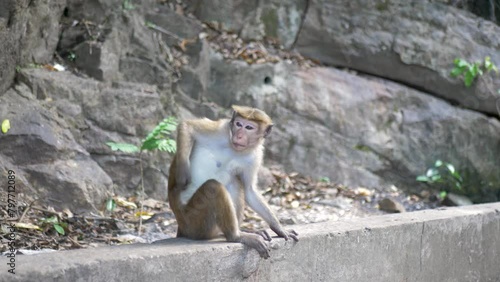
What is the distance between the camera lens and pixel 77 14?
29.3 feet

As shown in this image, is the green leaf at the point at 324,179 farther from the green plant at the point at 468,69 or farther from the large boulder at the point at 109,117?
the green plant at the point at 468,69

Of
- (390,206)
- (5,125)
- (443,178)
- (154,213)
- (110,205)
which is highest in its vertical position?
(5,125)

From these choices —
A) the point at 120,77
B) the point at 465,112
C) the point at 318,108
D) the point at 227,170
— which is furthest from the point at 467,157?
the point at 227,170

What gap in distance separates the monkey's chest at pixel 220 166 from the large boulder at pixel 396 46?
6.91m

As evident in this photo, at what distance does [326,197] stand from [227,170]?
4.77m

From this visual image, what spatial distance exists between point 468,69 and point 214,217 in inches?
313

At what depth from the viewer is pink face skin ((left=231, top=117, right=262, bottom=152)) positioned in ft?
15.0

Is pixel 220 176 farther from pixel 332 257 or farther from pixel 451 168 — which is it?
pixel 451 168

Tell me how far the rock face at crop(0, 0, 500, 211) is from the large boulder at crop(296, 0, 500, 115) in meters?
0.02

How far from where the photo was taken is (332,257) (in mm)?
4871

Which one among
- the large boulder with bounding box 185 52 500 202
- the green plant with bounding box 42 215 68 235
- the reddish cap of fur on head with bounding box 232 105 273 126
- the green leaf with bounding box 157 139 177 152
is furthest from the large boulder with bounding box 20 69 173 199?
the reddish cap of fur on head with bounding box 232 105 273 126

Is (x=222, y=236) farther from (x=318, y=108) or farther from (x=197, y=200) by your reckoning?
(x=318, y=108)

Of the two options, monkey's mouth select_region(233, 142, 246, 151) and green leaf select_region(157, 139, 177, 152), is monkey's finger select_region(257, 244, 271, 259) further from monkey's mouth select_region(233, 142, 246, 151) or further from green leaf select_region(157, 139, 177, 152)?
green leaf select_region(157, 139, 177, 152)

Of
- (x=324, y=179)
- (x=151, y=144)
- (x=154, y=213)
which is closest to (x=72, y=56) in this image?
(x=151, y=144)
